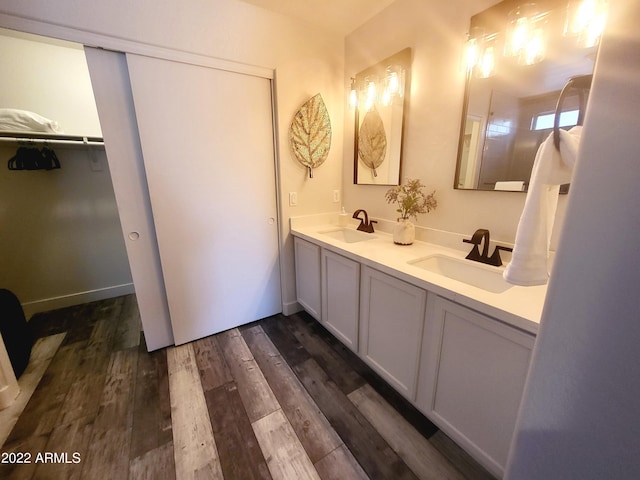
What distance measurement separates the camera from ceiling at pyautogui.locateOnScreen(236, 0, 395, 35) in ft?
5.57

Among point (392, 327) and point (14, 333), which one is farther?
point (14, 333)

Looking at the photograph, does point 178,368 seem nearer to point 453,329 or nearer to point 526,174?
point 453,329

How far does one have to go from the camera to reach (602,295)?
363mm

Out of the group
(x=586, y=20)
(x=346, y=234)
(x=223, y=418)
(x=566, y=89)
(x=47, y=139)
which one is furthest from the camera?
(x=346, y=234)

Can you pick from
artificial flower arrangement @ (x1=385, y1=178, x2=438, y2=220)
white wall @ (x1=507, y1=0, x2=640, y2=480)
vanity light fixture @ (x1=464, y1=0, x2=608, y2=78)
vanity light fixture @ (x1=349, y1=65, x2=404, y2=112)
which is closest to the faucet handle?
artificial flower arrangement @ (x1=385, y1=178, x2=438, y2=220)

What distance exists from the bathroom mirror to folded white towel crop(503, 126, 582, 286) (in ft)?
1.91

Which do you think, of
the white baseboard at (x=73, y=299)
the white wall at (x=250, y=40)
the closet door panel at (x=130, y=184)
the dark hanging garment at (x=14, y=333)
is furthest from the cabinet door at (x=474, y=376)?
the white baseboard at (x=73, y=299)

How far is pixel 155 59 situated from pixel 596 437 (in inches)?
91.3

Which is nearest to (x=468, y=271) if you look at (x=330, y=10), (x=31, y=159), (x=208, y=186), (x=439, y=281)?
(x=439, y=281)

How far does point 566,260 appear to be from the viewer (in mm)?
397

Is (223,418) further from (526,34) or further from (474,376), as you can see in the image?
(526,34)

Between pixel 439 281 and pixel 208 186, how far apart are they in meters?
1.63

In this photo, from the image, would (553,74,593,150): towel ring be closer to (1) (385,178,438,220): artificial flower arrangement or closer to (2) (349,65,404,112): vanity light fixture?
(1) (385,178,438,220): artificial flower arrangement

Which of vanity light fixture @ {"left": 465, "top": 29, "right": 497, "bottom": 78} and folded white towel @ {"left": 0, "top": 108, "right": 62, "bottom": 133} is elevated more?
vanity light fixture @ {"left": 465, "top": 29, "right": 497, "bottom": 78}
